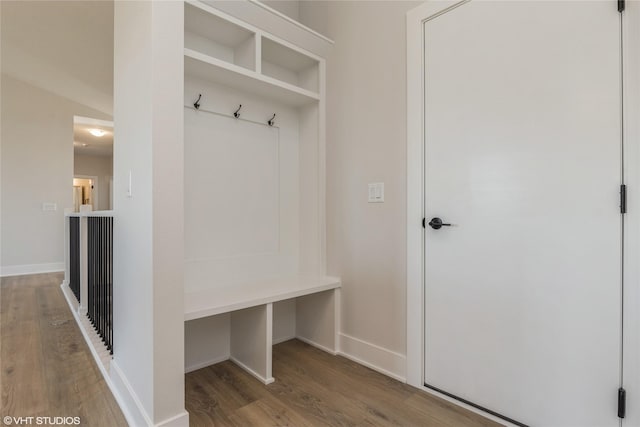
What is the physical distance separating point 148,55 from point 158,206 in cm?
64

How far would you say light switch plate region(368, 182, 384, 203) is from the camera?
2.05 m

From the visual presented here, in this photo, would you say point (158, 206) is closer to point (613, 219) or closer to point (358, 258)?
point (358, 258)

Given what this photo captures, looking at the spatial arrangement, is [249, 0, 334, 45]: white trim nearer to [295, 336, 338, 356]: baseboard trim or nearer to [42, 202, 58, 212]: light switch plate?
[295, 336, 338, 356]: baseboard trim

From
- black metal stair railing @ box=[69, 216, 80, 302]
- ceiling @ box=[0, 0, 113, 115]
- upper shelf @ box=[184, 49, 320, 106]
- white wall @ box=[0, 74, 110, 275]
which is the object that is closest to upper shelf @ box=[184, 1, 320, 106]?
upper shelf @ box=[184, 49, 320, 106]

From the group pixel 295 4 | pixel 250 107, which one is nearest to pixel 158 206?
pixel 250 107

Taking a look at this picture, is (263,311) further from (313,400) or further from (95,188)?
(95,188)

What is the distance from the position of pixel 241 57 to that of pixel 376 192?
124 cm

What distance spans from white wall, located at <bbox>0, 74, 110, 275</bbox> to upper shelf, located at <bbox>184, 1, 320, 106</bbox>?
18.2 feet

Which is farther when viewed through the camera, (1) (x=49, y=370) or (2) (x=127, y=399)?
(1) (x=49, y=370)

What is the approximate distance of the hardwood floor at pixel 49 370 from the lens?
1628mm

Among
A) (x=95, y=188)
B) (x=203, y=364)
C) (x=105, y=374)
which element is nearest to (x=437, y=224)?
(x=203, y=364)

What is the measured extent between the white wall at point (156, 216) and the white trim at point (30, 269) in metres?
5.72

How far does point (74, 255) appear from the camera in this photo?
3613mm

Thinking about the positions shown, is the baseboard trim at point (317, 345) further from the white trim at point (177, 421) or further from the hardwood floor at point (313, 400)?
the white trim at point (177, 421)
